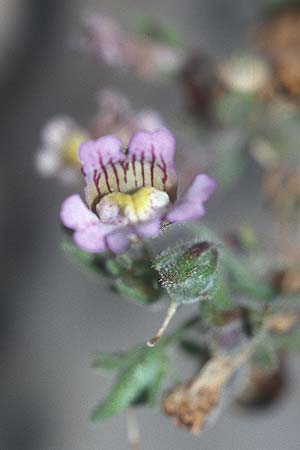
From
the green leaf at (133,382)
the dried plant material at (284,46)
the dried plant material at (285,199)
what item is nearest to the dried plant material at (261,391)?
the dried plant material at (285,199)

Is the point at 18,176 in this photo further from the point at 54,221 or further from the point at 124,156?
the point at 124,156

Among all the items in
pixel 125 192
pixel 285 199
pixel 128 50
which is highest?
pixel 128 50

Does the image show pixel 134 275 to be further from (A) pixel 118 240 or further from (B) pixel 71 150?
(B) pixel 71 150

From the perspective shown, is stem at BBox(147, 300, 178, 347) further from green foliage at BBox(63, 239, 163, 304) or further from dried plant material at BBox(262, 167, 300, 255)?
dried plant material at BBox(262, 167, 300, 255)

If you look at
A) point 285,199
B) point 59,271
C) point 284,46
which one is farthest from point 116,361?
point 59,271

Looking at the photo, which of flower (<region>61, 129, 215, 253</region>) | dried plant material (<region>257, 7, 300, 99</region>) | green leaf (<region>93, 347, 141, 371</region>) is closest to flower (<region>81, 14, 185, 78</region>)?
dried plant material (<region>257, 7, 300, 99</region>)

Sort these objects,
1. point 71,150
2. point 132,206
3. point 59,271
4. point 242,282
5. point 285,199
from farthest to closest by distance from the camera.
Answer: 1. point 59,271
2. point 285,199
3. point 71,150
4. point 242,282
5. point 132,206

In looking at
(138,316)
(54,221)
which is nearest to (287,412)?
(138,316)
